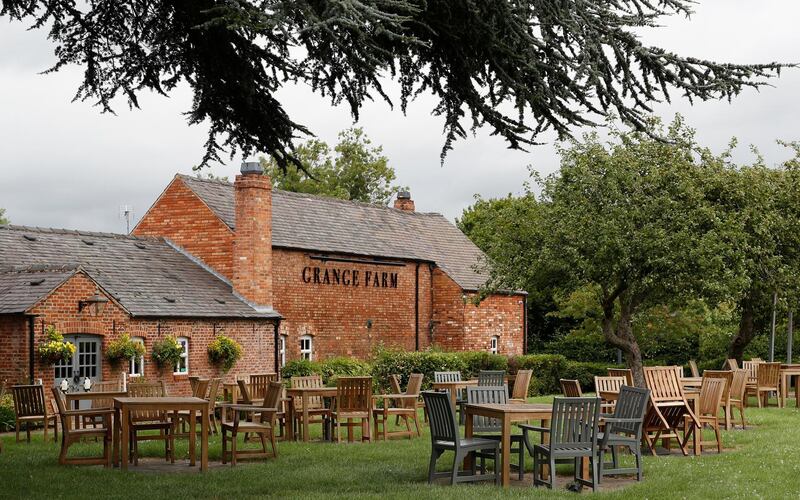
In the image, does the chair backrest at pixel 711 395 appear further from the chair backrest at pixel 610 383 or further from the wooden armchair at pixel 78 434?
the wooden armchair at pixel 78 434

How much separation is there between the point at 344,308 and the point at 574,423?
22.0 meters

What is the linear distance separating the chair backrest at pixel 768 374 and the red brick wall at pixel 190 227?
1391 centimetres

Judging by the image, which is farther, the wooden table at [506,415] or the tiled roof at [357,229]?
the tiled roof at [357,229]

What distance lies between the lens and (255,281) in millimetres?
29328

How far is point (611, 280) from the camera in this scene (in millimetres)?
23812

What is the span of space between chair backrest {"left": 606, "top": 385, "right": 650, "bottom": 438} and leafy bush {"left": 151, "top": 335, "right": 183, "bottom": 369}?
564 inches

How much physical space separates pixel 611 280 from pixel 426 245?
582 inches

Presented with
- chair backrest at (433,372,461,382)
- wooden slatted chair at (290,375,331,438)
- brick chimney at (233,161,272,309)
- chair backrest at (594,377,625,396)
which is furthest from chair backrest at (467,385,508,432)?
brick chimney at (233,161,272,309)

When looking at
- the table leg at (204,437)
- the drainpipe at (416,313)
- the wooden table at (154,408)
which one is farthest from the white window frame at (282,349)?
the table leg at (204,437)

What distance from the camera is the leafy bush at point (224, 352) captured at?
26766 mm

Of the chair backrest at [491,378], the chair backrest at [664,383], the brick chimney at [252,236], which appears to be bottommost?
the chair backrest at [491,378]

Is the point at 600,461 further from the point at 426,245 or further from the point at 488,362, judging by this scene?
the point at 426,245

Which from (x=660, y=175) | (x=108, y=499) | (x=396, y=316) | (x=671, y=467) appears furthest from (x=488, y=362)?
(x=108, y=499)

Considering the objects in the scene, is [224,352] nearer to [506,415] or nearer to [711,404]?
[711,404]
